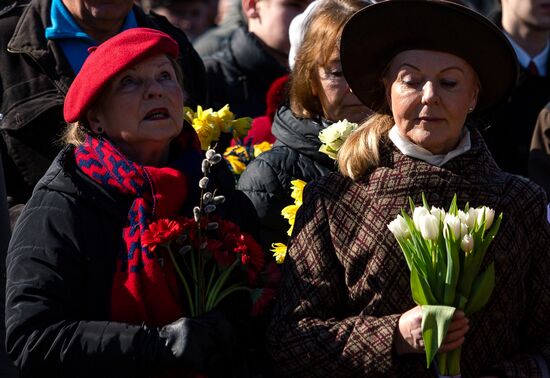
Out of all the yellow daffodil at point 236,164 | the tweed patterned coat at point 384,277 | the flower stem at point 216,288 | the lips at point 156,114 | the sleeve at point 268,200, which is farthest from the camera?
the yellow daffodil at point 236,164

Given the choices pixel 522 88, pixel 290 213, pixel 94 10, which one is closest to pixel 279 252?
pixel 290 213

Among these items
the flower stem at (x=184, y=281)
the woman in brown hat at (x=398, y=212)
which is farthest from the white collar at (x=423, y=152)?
the flower stem at (x=184, y=281)

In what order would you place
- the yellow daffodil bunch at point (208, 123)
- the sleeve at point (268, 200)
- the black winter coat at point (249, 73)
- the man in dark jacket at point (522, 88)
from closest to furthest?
1. the sleeve at point (268, 200)
2. the yellow daffodil bunch at point (208, 123)
3. the man in dark jacket at point (522, 88)
4. the black winter coat at point (249, 73)

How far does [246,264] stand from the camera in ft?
14.5

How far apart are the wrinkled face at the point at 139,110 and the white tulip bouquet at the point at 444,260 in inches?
38.4

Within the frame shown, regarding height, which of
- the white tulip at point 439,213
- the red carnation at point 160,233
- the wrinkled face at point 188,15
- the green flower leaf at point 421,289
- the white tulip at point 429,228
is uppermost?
the white tulip at point 439,213

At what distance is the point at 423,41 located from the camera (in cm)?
443

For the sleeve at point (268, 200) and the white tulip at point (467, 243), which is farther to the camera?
the sleeve at point (268, 200)

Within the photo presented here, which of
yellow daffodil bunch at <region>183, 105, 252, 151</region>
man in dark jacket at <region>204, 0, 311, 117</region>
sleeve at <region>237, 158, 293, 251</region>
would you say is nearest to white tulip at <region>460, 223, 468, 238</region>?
sleeve at <region>237, 158, 293, 251</region>

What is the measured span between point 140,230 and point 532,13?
3809 millimetres

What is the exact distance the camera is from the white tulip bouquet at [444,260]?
4.04m

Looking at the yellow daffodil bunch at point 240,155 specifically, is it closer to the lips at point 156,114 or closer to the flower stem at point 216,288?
the lips at point 156,114

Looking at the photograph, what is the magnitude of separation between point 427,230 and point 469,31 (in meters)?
0.77

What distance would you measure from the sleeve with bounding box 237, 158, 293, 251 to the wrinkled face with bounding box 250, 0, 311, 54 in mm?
2164
